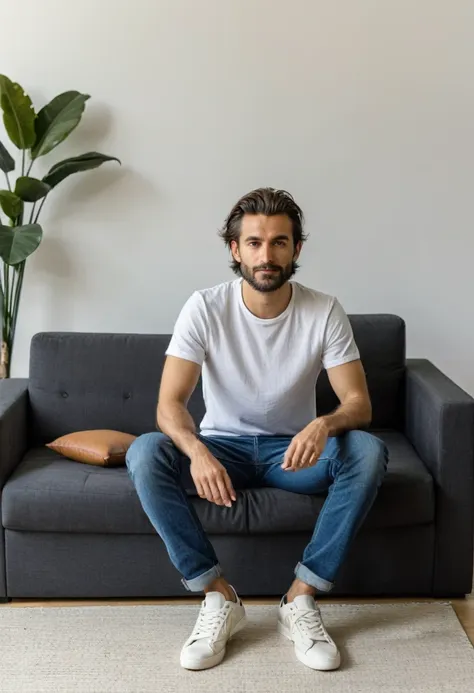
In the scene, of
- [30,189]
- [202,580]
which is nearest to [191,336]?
[202,580]

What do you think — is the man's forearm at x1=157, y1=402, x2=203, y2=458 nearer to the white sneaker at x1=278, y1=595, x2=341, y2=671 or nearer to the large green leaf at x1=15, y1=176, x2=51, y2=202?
the white sneaker at x1=278, y1=595, x2=341, y2=671

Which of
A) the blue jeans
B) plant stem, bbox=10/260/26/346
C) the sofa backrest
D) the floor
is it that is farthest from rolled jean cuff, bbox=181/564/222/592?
plant stem, bbox=10/260/26/346

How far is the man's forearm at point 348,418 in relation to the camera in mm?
2330

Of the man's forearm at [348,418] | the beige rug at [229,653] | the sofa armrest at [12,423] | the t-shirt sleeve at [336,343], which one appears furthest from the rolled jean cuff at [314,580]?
the sofa armrest at [12,423]

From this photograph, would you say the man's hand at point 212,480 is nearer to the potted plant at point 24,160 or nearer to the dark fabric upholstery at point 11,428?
the dark fabric upholstery at point 11,428

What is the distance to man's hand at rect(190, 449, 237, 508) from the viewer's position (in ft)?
7.25

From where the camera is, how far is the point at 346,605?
2441 millimetres

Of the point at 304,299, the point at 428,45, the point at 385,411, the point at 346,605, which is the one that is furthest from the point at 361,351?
the point at 428,45

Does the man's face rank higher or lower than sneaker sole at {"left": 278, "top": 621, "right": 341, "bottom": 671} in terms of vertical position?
higher

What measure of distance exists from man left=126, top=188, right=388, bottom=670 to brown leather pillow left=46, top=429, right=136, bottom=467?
261 millimetres

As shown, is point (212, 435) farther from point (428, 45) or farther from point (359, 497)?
point (428, 45)

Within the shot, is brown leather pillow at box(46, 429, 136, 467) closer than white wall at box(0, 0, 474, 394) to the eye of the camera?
Yes

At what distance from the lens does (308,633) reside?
2.15 m

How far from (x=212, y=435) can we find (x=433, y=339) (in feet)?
4.00
